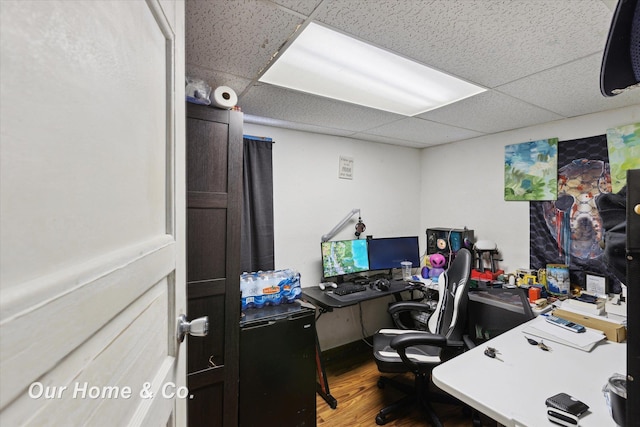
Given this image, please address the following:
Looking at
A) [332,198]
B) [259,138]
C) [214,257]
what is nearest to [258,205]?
[259,138]

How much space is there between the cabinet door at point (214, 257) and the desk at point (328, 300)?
83cm

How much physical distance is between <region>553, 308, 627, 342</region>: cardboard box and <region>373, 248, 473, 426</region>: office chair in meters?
0.57

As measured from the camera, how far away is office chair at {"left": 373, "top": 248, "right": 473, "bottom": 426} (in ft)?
5.60

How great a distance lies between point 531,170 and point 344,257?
187 centimetres

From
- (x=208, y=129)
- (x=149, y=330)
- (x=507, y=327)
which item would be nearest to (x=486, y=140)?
(x=507, y=327)

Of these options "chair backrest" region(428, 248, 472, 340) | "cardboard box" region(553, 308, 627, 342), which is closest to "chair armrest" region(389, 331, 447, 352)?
"chair backrest" region(428, 248, 472, 340)

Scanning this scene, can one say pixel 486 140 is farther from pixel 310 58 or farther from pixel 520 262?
pixel 310 58

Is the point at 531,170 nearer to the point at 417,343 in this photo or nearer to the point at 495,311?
the point at 495,311

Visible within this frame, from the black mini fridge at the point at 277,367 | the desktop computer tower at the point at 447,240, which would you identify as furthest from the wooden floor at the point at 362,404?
the desktop computer tower at the point at 447,240

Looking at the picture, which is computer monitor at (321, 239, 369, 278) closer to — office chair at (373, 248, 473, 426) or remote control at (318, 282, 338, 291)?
remote control at (318, 282, 338, 291)

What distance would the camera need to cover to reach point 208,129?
1.44 m

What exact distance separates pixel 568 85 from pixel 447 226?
1.79 meters

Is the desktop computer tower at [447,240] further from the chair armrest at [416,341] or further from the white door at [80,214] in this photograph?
the white door at [80,214]

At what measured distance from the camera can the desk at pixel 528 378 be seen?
3.19 feet
